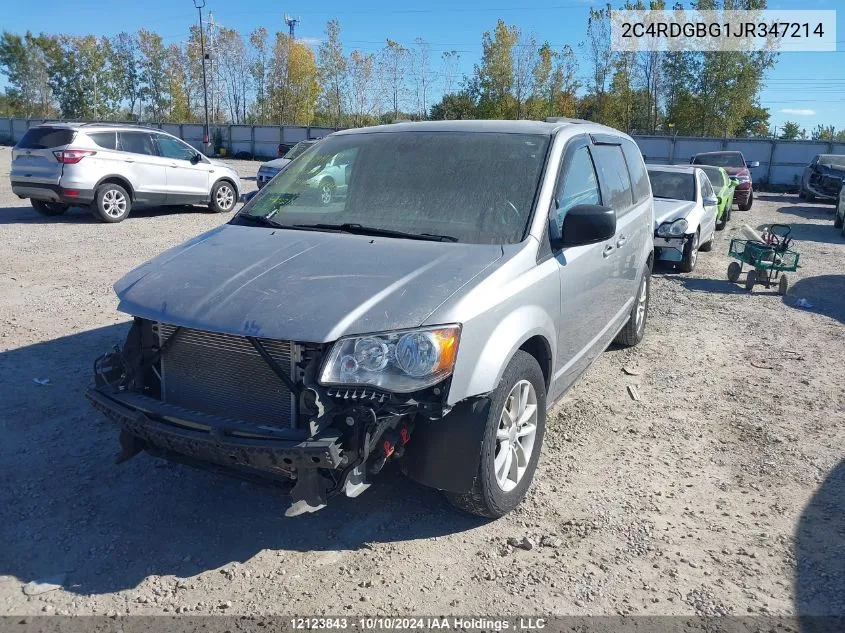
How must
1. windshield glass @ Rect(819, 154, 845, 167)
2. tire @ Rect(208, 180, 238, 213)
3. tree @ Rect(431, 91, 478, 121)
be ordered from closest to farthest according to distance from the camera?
tire @ Rect(208, 180, 238, 213) → windshield glass @ Rect(819, 154, 845, 167) → tree @ Rect(431, 91, 478, 121)

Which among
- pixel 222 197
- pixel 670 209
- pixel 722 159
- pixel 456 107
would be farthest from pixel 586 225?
pixel 456 107

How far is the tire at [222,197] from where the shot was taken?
593 inches

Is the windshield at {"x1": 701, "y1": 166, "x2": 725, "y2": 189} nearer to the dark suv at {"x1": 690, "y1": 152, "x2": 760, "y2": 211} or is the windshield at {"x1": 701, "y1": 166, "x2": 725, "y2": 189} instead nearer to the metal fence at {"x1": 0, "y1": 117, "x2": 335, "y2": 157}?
the dark suv at {"x1": 690, "y1": 152, "x2": 760, "y2": 211}

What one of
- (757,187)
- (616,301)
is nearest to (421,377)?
(616,301)

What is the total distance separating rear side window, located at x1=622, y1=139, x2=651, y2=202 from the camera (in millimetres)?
5875

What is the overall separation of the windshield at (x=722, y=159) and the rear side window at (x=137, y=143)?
15519 millimetres

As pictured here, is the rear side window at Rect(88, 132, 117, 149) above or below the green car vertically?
above

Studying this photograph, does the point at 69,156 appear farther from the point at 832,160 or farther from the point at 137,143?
the point at 832,160

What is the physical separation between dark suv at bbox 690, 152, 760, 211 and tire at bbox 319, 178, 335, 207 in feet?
57.6

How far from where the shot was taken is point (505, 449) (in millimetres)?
3551

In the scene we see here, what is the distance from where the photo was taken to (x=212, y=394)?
10.6 feet

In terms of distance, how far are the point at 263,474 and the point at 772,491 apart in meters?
2.80

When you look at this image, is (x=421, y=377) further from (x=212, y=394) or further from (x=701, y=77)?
(x=701, y=77)

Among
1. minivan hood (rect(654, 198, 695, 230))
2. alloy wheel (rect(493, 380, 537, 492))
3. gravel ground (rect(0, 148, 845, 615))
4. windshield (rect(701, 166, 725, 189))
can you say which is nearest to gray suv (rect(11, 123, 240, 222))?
gravel ground (rect(0, 148, 845, 615))
